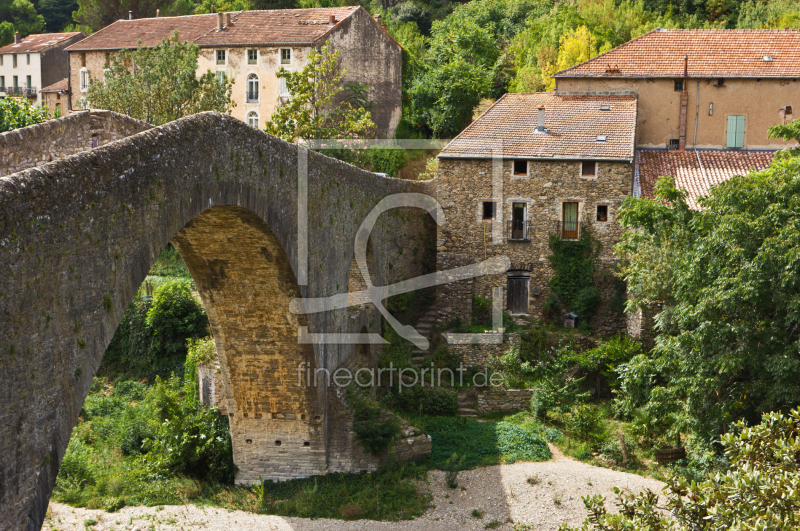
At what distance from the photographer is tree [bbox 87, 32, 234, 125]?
26312 mm

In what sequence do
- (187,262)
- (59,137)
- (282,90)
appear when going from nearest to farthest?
1. (59,137)
2. (187,262)
3. (282,90)

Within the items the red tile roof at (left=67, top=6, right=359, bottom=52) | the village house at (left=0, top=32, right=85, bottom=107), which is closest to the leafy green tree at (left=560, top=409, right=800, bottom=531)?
the red tile roof at (left=67, top=6, right=359, bottom=52)

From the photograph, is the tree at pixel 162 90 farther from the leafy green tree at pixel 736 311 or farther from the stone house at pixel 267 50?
the leafy green tree at pixel 736 311

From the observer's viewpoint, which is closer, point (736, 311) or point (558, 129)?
point (736, 311)

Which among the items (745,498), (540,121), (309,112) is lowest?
(745,498)

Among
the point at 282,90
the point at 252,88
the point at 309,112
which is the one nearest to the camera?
the point at 309,112

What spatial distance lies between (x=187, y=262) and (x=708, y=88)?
734 inches

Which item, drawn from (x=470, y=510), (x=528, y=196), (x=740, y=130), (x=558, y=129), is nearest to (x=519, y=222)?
(x=528, y=196)

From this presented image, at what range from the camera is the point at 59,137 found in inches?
408

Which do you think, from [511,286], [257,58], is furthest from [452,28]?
[511,286]

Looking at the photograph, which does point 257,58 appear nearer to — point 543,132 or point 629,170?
point 543,132

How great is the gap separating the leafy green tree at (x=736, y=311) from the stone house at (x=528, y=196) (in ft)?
21.1

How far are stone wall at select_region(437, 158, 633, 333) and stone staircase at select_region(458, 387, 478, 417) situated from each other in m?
3.17

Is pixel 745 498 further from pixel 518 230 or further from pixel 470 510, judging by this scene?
pixel 518 230
